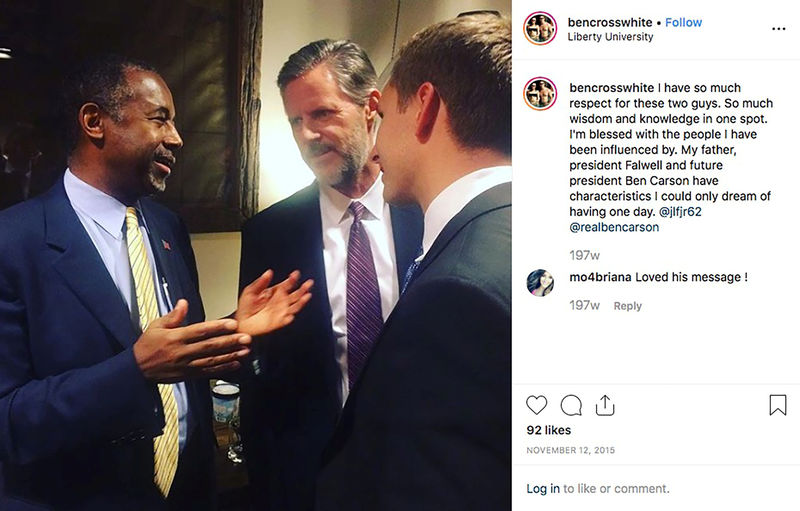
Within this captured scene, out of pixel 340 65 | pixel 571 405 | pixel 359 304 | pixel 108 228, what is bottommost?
pixel 571 405

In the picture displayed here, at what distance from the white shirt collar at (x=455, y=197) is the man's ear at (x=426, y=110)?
0.08 meters

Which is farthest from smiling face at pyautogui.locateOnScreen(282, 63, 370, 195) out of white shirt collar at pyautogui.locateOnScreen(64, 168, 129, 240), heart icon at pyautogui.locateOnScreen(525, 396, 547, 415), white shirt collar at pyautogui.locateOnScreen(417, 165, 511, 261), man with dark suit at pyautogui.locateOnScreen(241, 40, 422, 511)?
heart icon at pyautogui.locateOnScreen(525, 396, 547, 415)

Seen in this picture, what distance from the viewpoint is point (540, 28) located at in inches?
35.2

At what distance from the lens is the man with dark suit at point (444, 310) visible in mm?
719

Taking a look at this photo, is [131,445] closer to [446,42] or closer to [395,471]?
[395,471]

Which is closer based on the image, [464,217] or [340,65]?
[464,217]

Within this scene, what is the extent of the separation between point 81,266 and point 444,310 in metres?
0.43

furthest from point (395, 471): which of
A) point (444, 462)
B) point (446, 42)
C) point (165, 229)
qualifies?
point (446, 42)

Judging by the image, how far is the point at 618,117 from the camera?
0.91 m

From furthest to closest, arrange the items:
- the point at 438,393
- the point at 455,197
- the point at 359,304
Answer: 1. the point at 359,304
2. the point at 455,197
3. the point at 438,393

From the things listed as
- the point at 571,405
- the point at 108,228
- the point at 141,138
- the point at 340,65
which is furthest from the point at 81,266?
the point at 571,405

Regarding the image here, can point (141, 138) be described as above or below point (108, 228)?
above

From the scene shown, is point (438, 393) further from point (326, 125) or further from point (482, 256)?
point (326, 125)

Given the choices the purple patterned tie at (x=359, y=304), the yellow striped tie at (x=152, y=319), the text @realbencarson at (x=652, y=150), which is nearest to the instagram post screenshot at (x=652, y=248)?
the text @realbencarson at (x=652, y=150)
